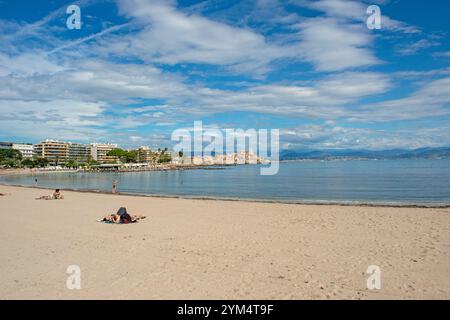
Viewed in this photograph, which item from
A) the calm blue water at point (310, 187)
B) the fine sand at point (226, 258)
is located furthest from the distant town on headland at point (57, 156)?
the fine sand at point (226, 258)

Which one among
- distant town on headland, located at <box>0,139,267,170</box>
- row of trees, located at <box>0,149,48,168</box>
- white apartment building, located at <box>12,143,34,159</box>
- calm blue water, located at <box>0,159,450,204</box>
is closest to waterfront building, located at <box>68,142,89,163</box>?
distant town on headland, located at <box>0,139,267,170</box>

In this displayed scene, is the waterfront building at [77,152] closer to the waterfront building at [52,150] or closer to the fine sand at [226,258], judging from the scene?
the waterfront building at [52,150]

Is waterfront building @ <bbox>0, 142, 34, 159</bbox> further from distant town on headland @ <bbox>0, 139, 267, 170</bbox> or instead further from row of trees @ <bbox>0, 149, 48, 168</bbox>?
row of trees @ <bbox>0, 149, 48, 168</bbox>

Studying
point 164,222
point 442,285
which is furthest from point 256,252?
point 164,222

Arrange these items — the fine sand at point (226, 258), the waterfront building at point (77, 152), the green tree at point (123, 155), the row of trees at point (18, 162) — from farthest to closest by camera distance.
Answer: the waterfront building at point (77, 152)
the green tree at point (123, 155)
the row of trees at point (18, 162)
the fine sand at point (226, 258)

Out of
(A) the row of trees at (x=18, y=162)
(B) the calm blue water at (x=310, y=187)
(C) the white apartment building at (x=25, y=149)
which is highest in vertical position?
Answer: (C) the white apartment building at (x=25, y=149)

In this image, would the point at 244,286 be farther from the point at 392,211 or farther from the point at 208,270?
the point at 392,211

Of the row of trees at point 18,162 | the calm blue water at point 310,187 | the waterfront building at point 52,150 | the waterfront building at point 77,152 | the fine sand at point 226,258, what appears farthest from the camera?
the waterfront building at point 77,152

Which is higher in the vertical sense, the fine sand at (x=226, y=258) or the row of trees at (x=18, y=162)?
the row of trees at (x=18, y=162)

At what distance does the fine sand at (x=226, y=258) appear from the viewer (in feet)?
22.8

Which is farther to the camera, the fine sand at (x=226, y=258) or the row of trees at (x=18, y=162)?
the row of trees at (x=18, y=162)

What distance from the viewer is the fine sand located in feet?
Result: 22.8

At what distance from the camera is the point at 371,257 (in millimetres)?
9461
